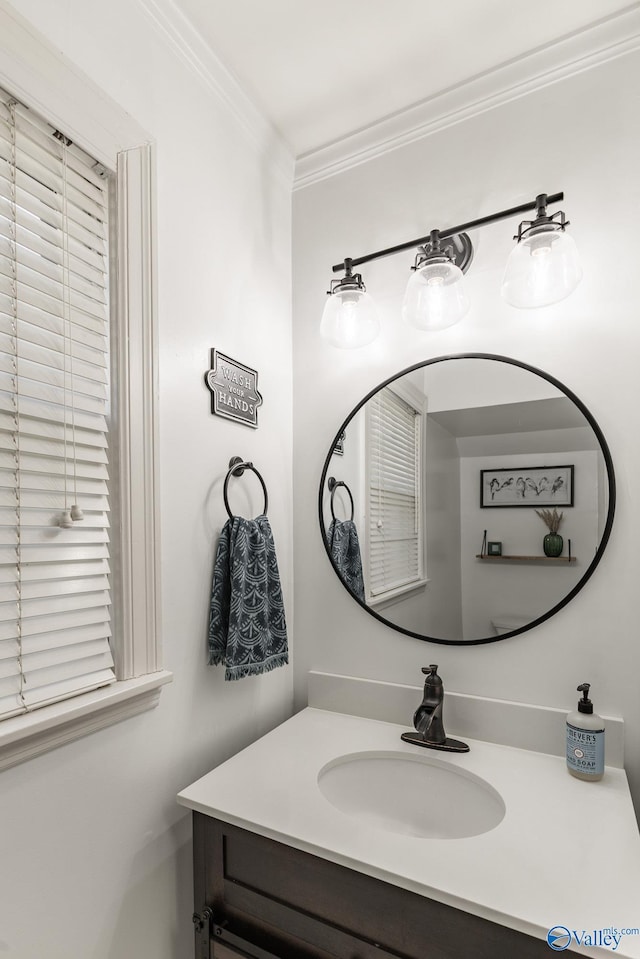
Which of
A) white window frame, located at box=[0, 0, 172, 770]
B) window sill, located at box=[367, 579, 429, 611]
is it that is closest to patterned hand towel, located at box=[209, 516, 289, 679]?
white window frame, located at box=[0, 0, 172, 770]

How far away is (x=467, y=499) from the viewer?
1322mm

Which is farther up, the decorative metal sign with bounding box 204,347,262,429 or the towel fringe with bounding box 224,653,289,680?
the decorative metal sign with bounding box 204,347,262,429

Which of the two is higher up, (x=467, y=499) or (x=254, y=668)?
(x=467, y=499)

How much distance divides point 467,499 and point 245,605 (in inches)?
24.4

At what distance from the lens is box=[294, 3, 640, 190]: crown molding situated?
1.19m

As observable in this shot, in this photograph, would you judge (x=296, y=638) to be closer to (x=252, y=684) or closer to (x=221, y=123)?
(x=252, y=684)

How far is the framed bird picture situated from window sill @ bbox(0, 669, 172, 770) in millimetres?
865

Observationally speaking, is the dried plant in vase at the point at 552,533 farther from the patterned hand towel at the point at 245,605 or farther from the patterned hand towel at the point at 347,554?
the patterned hand towel at the point at 245,605

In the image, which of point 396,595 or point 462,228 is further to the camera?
point 396,595

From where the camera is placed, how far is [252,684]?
1.36m

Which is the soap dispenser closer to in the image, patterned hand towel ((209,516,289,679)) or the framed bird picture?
the framed bird picture

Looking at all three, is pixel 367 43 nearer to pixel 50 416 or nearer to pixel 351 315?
pixel 351 315

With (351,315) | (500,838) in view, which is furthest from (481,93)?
(500,838)

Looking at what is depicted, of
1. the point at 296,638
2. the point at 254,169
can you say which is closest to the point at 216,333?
the point at 254,169
